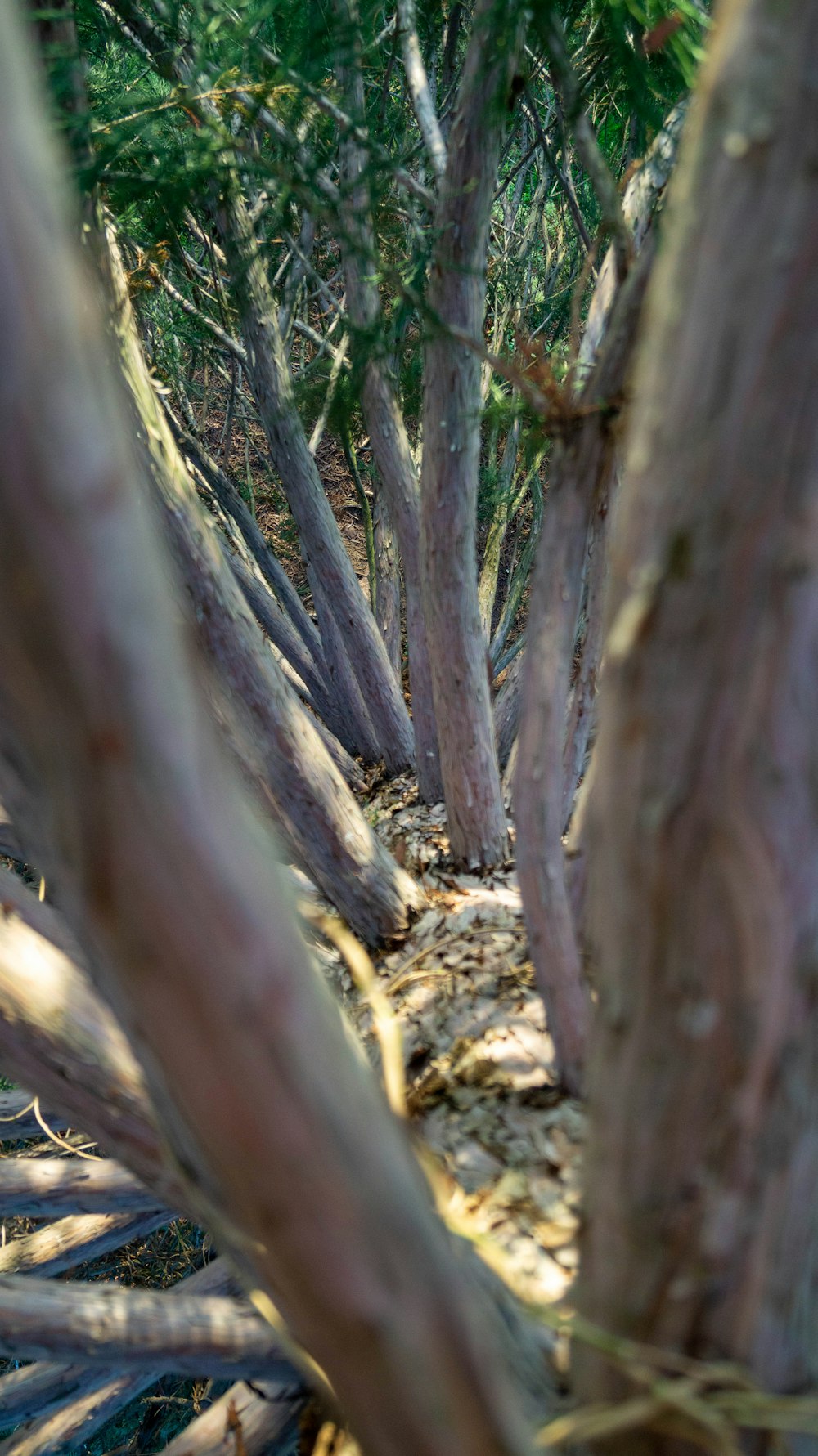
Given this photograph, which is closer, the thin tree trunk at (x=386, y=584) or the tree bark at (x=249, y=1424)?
the tree bark at (x=249, y=1424)

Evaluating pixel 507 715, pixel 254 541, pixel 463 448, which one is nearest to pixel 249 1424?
pixel 463 448

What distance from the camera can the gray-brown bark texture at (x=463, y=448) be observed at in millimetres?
1632

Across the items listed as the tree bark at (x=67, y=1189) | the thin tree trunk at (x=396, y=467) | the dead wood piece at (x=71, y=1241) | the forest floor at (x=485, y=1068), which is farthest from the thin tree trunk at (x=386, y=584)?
the tree bark at (x=67, y=1189)

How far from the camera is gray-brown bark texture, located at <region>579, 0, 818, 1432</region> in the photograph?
0.57 metres

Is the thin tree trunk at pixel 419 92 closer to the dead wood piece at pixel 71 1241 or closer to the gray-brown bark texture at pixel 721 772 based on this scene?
the gray-brown bark texture at pixel 721 772

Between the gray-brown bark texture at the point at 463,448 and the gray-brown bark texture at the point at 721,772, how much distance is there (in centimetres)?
99

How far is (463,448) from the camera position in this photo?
6.86 feet

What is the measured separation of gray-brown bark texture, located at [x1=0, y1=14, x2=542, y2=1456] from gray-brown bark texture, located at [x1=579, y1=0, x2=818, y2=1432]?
0.21m

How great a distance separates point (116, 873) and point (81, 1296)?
1291 mm

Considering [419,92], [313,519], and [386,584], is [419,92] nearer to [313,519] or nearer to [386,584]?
[313,519]

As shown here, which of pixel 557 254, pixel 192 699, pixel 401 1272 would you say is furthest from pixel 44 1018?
pixel 557 254

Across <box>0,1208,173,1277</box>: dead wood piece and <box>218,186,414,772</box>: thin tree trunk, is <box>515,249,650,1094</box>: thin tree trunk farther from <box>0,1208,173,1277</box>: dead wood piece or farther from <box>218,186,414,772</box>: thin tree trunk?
<box>0,1208,173,1277</box>: dead wood piece

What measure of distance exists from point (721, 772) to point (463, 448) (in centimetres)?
162

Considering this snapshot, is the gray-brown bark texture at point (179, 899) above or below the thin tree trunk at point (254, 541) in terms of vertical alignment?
below
